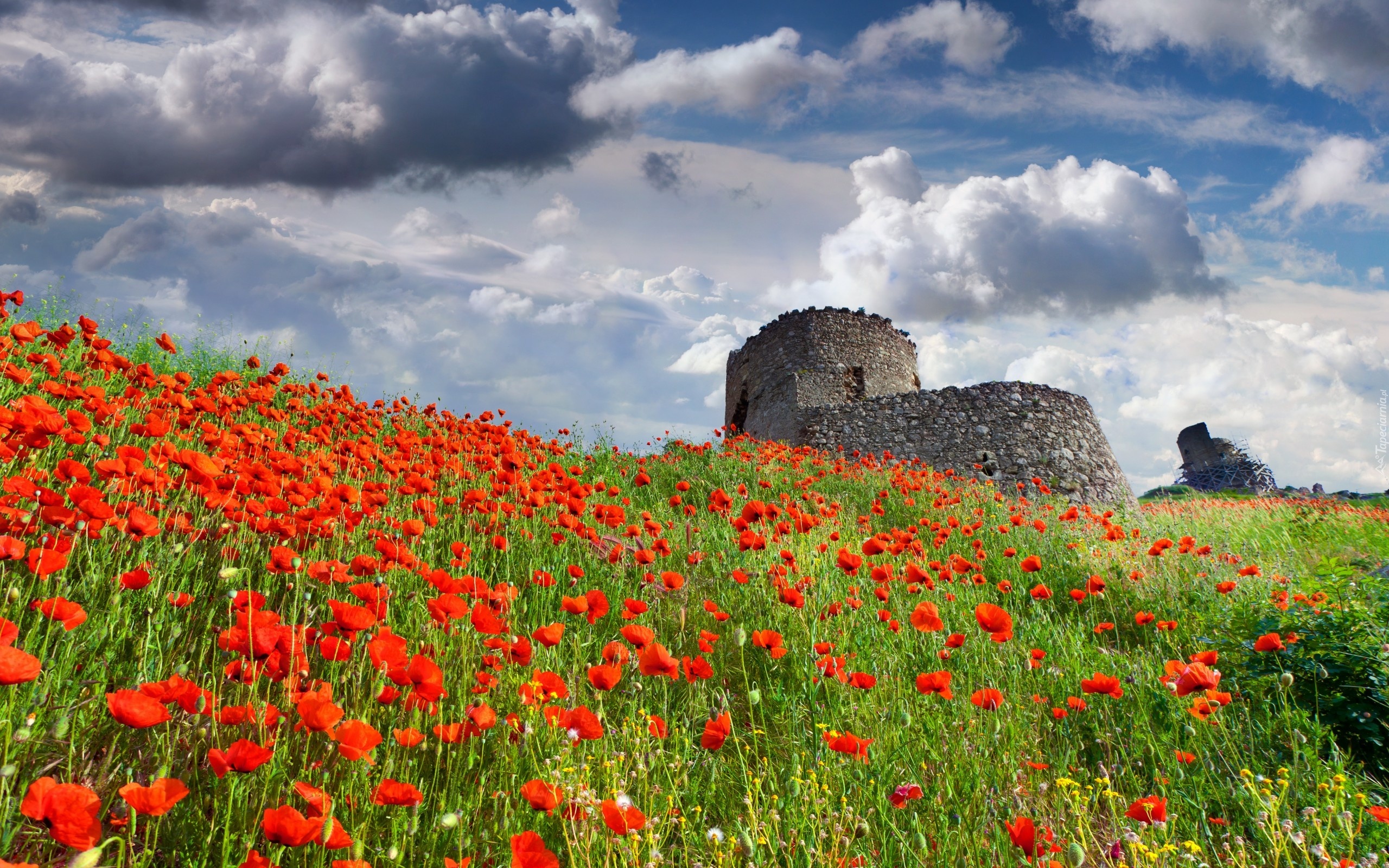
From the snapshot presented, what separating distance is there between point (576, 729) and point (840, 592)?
266 centimetres

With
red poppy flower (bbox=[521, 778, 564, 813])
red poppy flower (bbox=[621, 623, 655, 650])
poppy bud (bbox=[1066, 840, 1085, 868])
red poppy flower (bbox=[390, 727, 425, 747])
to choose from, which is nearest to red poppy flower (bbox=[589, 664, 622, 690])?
red poppy flower (bbox=[621, 623, 655, 650])

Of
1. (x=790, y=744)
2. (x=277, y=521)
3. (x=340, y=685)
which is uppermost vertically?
(x=277, y=521)

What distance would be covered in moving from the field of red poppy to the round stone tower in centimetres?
1322

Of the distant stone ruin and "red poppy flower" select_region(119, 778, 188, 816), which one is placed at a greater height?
the distant stone ruin

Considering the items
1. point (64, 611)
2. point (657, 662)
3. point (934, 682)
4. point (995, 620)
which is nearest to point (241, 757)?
point (64, 611)

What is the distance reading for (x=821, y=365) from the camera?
18.1 m

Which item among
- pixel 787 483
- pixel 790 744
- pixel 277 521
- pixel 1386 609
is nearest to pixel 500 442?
pixel 277 521

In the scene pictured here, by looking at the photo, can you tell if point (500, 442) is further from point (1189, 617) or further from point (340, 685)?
point (1189, 617)

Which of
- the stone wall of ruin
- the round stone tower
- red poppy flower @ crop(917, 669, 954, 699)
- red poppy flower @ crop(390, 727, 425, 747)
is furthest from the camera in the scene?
the round stone tower

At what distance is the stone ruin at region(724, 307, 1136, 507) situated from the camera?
49.1 ft

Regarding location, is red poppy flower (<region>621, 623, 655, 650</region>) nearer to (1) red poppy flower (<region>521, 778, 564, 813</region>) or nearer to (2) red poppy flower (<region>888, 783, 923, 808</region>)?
(1) red poppy flower (<region>521, 778, 564, 813</region>)

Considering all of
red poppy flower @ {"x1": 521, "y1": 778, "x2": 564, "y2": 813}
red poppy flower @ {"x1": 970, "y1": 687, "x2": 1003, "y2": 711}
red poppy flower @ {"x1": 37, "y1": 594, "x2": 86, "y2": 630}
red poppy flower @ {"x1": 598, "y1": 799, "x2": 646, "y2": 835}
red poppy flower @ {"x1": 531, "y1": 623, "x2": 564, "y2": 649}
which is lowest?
red poppy flower @ {"x1": 598, "y1": 799, "x2": 646, "y2": 835}

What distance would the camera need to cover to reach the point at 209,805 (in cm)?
179

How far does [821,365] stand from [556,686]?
668 inches
